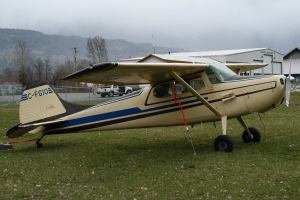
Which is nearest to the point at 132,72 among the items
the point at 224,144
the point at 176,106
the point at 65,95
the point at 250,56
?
the point at 176,106

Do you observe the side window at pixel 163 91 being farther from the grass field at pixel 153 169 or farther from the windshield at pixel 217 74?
the grass field at pixel 153 169

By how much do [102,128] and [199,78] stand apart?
3248 mm

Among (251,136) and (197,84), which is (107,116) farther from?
(251,136)

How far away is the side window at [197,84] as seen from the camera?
1169cm

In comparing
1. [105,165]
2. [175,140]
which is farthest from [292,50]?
[105,165]

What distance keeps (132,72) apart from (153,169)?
101 inches

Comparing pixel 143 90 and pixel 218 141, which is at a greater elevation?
pixel 143 90

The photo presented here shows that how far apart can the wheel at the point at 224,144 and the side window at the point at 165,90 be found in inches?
68.5

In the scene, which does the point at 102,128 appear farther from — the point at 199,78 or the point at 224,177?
the point at 224,177

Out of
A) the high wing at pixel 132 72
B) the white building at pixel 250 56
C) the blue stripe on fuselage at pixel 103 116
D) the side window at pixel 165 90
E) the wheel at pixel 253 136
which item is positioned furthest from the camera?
the white building at pixel 250 56

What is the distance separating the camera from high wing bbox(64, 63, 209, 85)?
9.45m

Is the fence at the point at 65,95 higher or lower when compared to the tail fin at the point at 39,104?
lower

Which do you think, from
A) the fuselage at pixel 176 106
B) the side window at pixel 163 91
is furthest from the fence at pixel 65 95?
the side window at pixel 163 91

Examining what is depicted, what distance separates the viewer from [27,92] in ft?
44.8
